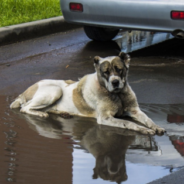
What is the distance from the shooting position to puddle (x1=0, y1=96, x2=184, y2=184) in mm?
4297

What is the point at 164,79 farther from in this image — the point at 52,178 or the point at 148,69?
the point at 52,178

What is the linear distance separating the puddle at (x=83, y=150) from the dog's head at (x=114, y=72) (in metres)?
0.50

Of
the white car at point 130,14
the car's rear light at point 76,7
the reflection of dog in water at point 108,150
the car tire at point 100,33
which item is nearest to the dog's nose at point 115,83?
the reflection of dog in water at point 108,150

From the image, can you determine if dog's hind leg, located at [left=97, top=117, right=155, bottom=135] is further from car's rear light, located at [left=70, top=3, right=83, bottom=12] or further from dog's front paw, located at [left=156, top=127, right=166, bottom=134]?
car's rear light, located at [left=70, top=3, right=83, bottom=12]

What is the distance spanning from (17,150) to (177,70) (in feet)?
12.5

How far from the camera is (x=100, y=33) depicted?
9.74m

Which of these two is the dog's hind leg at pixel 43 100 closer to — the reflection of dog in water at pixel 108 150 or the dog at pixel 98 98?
the dog at pixel 98 98

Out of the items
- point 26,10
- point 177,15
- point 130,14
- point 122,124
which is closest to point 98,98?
point 122,124

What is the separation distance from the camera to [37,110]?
6.23 meters

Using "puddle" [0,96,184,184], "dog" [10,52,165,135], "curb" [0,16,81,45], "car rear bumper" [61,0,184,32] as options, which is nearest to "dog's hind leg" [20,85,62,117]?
A: "dog" [10,52,165,135]

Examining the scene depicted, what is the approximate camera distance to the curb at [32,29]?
976cm

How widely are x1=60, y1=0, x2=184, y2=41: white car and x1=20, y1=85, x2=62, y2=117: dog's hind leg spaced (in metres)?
2.54

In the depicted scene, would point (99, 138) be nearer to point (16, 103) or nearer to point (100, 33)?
point (16, 103)

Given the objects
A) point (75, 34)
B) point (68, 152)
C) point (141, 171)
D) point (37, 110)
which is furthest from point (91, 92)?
point (75, 34)
